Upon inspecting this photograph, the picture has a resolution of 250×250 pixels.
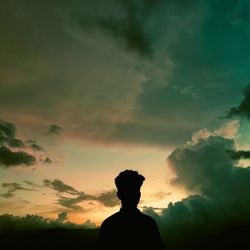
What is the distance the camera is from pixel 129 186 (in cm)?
743

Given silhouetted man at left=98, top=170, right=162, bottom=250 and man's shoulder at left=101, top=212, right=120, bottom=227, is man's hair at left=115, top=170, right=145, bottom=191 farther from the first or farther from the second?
man's shoulder at left=101, top=212, right=120, bottom=227

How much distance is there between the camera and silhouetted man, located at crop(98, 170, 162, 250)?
283 inches

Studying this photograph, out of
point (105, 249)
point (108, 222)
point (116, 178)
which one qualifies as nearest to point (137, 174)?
point (116, 178)

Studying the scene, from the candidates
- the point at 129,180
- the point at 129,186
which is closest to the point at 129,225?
the point at 129,186

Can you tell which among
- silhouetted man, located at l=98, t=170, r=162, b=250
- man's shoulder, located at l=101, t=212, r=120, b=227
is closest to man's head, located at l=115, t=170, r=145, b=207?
silhouetted man, located at l=98, t=170, r=162, b=250

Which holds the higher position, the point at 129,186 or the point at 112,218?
the point at 129,186

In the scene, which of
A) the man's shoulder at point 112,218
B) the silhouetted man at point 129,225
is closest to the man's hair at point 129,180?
the silhouetted man at point 129,225

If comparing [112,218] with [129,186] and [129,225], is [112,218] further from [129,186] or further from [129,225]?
[129,186]

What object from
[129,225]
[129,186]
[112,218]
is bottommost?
A: [129,225]

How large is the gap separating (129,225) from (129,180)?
935 mm

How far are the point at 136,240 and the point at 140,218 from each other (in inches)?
17.9

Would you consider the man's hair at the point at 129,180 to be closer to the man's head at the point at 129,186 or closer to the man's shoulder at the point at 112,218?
the man's head at the point at 129,186

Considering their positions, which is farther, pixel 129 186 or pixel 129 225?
pixel 129 186

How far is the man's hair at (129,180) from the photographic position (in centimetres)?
740
